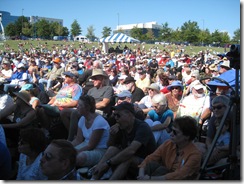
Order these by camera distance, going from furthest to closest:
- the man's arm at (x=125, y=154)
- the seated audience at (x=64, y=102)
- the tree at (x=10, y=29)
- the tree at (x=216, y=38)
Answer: the tree at (x=216, y=38), the tree at (x=10, y=29), the seated audience at (x=64, y=102), the man's arm at (x=125, y=154)

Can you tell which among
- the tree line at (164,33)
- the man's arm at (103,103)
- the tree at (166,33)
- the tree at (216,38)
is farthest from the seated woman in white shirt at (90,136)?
the tree at (166,33)

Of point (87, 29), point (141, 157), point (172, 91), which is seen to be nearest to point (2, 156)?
point (141, 157)

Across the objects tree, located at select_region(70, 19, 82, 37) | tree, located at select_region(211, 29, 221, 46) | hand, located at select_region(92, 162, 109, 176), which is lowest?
hand, located at select_region(92, 162, 109, 176)

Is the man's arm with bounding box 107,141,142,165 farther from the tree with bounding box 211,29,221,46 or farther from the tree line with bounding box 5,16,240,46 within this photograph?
the tree with bounding box 211,29,221,46

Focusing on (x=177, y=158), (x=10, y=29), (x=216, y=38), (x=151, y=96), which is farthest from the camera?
(x=10, y=29)

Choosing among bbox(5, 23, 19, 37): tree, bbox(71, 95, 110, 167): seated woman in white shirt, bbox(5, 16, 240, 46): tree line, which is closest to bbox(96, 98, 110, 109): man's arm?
bbox(71, 95, 110, 167): seated woman in white shirt

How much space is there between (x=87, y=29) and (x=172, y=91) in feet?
253

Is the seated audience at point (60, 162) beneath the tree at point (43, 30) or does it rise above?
beneath

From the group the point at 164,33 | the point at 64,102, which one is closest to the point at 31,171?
the point at 64,102

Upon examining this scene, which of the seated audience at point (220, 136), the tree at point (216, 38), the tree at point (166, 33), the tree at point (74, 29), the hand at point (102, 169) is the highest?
the tree at point (74, 29)

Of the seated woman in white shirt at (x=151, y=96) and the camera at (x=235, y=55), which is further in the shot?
the seated woman in white shirt at (x=151, y=96)

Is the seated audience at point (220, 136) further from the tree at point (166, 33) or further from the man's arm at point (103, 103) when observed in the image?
the tree at point (166, 33)

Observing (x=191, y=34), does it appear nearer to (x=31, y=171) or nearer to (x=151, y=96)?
(x=151, y=96)

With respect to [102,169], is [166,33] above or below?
above
